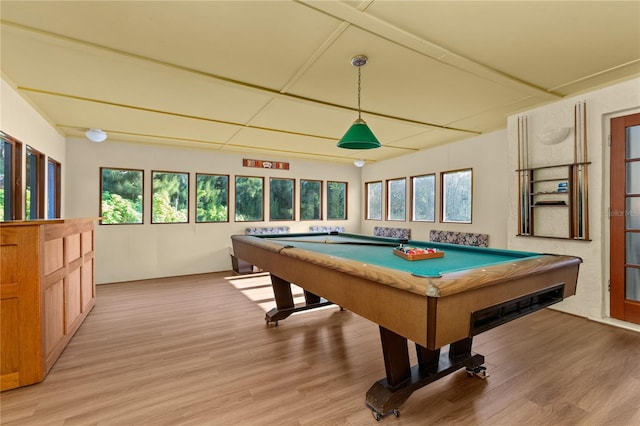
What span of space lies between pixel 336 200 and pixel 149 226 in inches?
173

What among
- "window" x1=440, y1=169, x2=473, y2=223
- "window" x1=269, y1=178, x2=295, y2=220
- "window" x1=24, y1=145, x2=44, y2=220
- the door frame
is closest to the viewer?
the door frame

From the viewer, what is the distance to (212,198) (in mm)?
6391

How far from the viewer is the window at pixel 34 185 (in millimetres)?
3650

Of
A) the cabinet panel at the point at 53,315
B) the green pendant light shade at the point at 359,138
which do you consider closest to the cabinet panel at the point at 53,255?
the cabinet panel at the point at 53,315

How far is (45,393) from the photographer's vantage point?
2.12 m

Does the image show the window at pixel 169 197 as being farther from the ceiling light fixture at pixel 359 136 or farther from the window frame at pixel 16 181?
the ceiling light fixture at pixel 359 136

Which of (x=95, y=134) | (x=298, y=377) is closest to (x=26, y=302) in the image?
(x=298, y=377)

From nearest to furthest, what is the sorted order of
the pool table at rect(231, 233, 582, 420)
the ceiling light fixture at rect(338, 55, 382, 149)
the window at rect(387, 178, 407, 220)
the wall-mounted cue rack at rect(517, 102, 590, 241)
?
the pool table at rect(231, 233, 582, 420) → the ceiling light fixture at rect(338, 55, 382, 149) → the wall-mounted cue rack at rect(517, 102, 590, 241) → the window at rect(387, 178, 407, 220)

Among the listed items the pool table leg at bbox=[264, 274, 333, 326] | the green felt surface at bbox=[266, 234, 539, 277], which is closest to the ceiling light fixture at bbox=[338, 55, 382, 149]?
the green felt surface at bbox=[266, 234, 539, 277]

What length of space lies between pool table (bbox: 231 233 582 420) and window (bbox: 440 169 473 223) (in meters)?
3.13

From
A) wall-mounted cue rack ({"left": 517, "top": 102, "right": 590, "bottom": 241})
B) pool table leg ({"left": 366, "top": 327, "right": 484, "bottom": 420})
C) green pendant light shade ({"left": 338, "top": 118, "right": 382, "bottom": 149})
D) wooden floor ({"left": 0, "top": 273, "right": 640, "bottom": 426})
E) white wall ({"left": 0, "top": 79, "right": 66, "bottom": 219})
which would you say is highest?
white wall ({"left": 0, "top": 79, "right": 66, "bottom": 219})

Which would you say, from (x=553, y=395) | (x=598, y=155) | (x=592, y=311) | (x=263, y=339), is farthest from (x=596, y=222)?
(x=263, y=339)

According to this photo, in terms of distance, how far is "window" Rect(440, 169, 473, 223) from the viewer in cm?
548

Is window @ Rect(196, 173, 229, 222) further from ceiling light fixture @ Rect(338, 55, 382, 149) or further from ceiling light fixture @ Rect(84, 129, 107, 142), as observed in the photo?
ceiling light fixture @ Rect(338, 55, 382, 149)
